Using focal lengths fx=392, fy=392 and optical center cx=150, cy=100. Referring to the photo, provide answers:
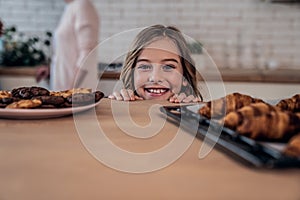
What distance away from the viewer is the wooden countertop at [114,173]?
34 cm

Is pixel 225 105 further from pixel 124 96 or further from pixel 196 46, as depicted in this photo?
pixel 196 46

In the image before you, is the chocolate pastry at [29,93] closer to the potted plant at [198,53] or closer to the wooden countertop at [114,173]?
the wooden countertop at [114,173]

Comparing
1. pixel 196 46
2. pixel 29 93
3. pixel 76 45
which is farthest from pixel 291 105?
pixel 196 46

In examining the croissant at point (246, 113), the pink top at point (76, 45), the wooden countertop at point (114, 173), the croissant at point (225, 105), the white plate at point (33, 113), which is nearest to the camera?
the wooden countertop at point (114, 173)

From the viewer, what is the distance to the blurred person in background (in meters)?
1.88

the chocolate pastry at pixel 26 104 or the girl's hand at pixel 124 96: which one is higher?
the chocolate pastry at pixel 26 104

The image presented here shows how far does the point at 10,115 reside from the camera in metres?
0.69

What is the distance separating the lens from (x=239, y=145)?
1.45 feet

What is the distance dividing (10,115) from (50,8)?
2238 mm

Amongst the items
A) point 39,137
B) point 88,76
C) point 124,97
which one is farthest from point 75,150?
point 88,76

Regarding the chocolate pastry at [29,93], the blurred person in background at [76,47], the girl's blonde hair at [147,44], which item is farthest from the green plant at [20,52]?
the chocolate pastry at [29,93]

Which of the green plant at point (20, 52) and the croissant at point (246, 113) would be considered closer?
the croissant at point (246, 113)

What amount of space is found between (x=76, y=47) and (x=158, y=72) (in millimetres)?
712

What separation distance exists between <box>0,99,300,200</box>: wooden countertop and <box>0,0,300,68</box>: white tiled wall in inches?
86.4
